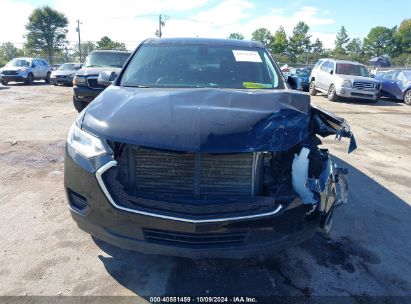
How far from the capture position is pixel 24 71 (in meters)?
20.5

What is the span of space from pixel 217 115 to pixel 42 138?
5.29 m

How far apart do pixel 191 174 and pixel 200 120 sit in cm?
36

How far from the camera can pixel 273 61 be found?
4066 millimetres

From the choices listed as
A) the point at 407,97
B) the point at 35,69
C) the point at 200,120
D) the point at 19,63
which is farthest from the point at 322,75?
the point at 19,63

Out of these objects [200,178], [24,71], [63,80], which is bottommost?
[200,178]

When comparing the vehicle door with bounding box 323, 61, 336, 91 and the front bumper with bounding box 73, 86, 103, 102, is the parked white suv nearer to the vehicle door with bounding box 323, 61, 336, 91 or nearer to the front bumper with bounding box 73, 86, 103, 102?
the vehicle door with bounding box 323, 61, 336, 91

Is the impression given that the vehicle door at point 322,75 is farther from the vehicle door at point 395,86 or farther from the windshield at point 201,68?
the windshield at point 201,68

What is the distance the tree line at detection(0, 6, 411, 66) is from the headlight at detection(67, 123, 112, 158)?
39.6 metres

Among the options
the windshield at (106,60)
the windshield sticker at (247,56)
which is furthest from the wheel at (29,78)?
the windshield sticker at (247,56)

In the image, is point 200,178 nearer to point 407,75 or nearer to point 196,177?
point 196,177

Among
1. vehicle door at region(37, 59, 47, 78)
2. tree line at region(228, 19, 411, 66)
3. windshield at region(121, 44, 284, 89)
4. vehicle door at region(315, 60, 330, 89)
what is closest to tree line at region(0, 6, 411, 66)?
tree line at region(228, 19, 411, 66)

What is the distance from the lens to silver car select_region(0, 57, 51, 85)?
2019 centimetres

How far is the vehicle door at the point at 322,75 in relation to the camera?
53.8 feet

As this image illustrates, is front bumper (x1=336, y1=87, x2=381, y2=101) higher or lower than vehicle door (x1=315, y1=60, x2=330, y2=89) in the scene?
lower
